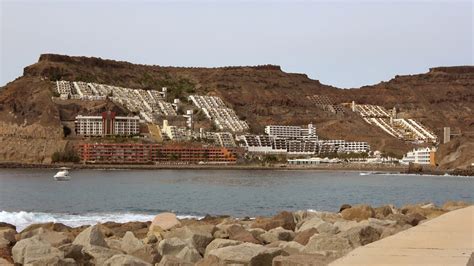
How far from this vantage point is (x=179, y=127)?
623ft

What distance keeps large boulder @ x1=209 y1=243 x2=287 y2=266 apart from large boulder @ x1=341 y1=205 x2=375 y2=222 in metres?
7.47

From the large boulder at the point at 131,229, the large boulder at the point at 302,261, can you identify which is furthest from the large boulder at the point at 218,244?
the large boulder at the point at 131,229

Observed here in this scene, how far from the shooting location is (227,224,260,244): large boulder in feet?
44.8

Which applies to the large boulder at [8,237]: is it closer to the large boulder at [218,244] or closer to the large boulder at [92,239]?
the large boulder at [92,239]

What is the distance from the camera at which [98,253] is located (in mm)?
11484

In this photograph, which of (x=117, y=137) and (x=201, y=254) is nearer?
(x=201, y=254)

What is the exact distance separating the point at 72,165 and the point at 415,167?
215 ft

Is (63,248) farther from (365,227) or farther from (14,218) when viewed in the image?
(14,218)

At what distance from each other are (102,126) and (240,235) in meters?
167

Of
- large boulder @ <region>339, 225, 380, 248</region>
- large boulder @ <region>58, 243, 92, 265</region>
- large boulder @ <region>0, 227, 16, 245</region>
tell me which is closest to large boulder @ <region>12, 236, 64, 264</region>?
large boulder @ <region>58, 243, 92, 265</region>

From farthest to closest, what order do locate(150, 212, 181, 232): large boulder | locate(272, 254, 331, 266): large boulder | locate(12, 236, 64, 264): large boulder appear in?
locate(150, 212, 181, 232): large boulder, locate(12, 236, 64, 264): large boulder, locate(272, 254, 331, 266): large boulder

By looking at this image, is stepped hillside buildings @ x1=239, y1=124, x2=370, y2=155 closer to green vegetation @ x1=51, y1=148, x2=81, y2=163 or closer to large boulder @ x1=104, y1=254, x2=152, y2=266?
green vegetation @ x1=51, y1=148, x2=81, y2=163

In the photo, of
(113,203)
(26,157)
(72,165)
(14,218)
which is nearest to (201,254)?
(14,218)

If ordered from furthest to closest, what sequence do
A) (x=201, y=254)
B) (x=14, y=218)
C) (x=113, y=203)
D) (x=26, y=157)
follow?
(x=26, y=157) < (x=113, y=203) < (x=14, y=218) < (x=201, y=254)
